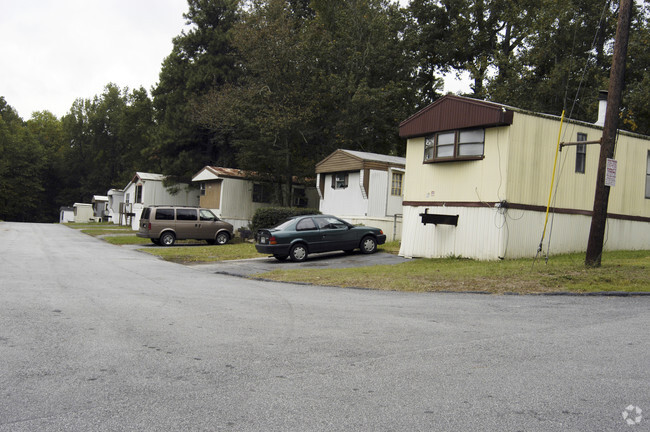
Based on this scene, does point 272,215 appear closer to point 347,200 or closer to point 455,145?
point 347,200

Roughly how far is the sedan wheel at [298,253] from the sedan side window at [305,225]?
62 cm

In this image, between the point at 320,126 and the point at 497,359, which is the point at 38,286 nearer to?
the point at 497,359

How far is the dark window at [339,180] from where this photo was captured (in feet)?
92.6

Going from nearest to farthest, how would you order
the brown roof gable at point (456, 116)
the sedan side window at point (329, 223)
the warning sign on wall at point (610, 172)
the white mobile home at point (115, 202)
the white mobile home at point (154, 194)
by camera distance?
1. the warning sign on wall at point (610, 172)
2. the brown roof gable at point (456, 116)
3. the sedan side window at point (329, 223)
4. the white mobile home at point (154, 194)
5. the white mobile home at point (115, 202)

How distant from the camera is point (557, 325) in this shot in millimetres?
7871

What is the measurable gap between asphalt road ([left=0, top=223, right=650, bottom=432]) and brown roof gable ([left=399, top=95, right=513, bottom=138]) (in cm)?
805

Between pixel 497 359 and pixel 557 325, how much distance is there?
241cm

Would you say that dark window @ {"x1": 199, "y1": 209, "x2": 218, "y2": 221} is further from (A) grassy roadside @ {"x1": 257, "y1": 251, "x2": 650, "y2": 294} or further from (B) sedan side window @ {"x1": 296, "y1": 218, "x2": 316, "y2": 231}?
(A) grassy roadside @ {"x1": 257, "y1": 251, "x2": 650, "y2": 294}

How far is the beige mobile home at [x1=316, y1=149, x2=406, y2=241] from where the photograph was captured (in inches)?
1003

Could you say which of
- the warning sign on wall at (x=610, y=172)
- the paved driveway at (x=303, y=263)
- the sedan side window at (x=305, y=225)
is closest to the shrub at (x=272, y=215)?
the paved driveway at (x=303, y=263)

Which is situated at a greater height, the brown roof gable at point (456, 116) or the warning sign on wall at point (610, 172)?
the brown roof gable at point (456, 116)

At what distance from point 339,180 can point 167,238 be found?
922cm

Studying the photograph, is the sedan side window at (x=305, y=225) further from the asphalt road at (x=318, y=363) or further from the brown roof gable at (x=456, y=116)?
the asphalt road at (x=318, y=363)

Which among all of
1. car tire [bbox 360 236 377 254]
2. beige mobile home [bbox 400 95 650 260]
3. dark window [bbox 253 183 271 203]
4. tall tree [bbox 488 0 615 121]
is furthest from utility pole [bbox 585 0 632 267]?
dark window [bbox 253 183 271 203]
